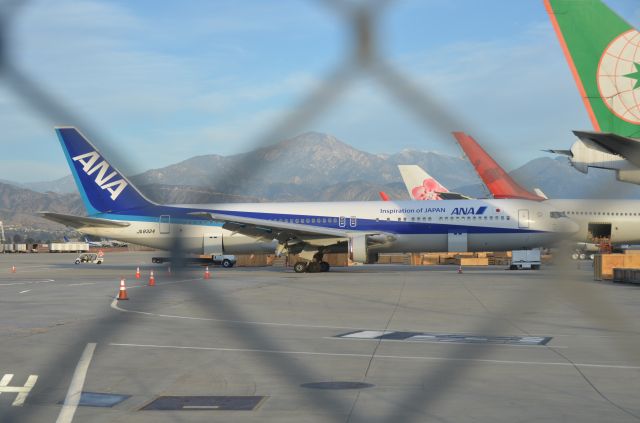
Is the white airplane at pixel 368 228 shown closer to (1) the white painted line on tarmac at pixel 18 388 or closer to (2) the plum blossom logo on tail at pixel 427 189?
(2) the plum blossom logo on tail at pixel 427 189

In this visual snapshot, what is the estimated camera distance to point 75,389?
10.2m

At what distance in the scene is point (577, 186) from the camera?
4.20 m

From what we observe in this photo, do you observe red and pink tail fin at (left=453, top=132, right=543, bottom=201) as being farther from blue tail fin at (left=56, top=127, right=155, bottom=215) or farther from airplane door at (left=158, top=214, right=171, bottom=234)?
blue tail fin at (left=56, top=127, right=155, bottom=215)

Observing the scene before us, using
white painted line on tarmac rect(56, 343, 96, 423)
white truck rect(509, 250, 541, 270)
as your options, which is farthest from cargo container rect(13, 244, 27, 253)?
white painted line on tarmac rect(56, 343, 96, 423)

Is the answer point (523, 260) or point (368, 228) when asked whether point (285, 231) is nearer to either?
point (368, 228)

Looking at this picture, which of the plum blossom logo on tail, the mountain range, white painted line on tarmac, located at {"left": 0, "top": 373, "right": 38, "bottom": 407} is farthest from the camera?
the plum blossom logo on tail

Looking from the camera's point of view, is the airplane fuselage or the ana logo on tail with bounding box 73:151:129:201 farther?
the airplane fuselage

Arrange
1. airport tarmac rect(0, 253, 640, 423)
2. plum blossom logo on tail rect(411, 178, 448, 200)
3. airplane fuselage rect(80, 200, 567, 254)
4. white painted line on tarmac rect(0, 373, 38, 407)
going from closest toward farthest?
airport tarmac rect(0, 253, 640, 423) < white painted line on tarmac rect(0, 373, 38, 407) < airplane fuselage rect(80, 200, 567, 254) < plum blossom logo on tail rect(411, 178, 448, 200)

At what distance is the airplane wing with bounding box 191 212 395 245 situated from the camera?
4166 cm

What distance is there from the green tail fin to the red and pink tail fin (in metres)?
2.26

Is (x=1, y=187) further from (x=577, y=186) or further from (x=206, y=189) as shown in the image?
(x=577, y=186)

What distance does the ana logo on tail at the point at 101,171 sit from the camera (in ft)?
13.9

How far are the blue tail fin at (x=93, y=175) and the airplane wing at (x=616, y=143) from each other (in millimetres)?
2843

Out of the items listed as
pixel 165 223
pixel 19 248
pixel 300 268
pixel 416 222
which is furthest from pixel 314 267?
pixel 19 248
